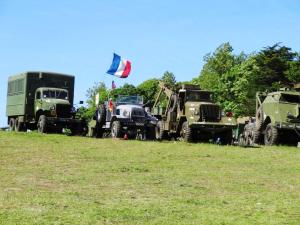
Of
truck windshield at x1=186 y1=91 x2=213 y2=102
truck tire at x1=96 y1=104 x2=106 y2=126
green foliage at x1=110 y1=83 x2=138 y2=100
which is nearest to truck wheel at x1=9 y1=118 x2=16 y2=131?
truck tire at x1=96 y1=104 x2=106 y2=126

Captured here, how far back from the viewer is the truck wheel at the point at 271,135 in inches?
963

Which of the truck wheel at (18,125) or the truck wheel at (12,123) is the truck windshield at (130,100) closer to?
the truck wheel at (18,125)

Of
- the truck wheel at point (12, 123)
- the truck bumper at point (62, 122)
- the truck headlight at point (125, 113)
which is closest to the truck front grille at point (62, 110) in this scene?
the truck bumper at point (62, 122)

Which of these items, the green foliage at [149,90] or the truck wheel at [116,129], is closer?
the truck wheel at [116,129]

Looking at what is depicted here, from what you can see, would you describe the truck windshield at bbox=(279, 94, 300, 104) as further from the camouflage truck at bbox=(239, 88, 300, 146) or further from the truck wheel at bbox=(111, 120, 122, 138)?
the truck wheel at bbox=(111, 120, 122, 138)

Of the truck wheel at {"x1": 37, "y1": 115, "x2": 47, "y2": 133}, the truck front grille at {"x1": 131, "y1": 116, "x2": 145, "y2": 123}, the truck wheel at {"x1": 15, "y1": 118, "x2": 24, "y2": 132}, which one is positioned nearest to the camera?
the truck front grille at {"x1": 131, "y1": 116, "x2": 145, "y2": 123}

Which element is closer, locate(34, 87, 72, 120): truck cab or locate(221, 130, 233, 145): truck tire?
locate(221, 130, 233, 145): truck tire

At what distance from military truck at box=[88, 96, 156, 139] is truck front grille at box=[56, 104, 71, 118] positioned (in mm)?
1351

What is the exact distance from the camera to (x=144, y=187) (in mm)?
10609

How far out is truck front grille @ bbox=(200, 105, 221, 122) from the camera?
976 inches

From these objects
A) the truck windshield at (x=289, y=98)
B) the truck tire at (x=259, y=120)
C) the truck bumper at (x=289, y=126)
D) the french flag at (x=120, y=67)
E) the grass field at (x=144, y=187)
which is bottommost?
the grass field at (x=144, y=187)

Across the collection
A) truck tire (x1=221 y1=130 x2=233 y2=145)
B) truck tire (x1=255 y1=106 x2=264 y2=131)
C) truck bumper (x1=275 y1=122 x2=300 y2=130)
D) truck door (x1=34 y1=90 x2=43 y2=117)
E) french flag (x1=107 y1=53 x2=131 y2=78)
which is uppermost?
french flag (x1=107 y1=53 x2=131 y2=78)

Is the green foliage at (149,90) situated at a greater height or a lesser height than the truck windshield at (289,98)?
greater

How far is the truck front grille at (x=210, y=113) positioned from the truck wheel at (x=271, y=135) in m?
2.21
